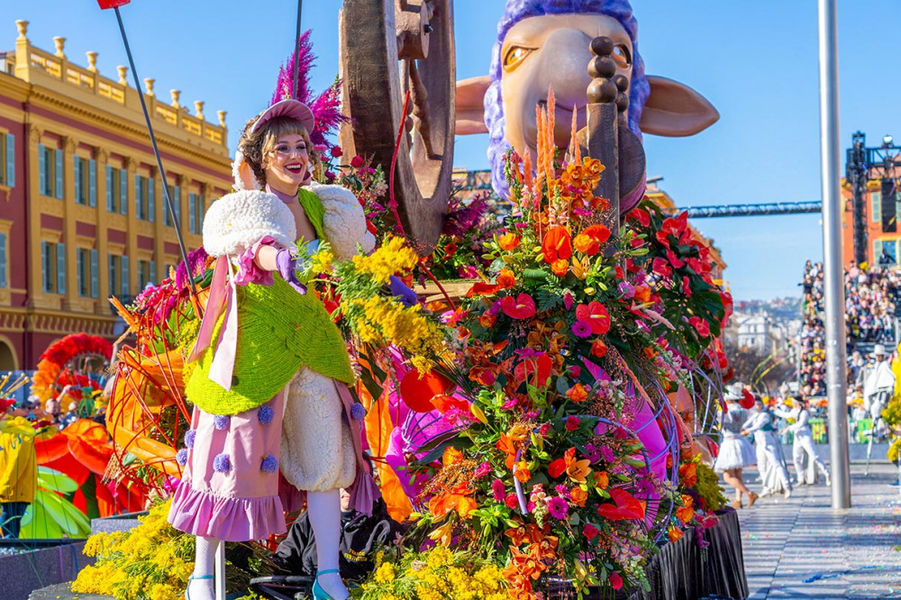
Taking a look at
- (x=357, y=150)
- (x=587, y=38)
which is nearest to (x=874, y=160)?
(x=587, y=38)

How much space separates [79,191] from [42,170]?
7.60 ft

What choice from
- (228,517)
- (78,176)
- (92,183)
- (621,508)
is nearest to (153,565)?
(228,517)

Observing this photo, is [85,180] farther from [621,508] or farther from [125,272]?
[621,508]

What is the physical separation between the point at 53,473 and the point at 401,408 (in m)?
4.18

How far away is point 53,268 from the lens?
1416 inches

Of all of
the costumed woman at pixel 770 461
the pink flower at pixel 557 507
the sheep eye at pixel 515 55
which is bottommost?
the costumed woman at pixel 770 461

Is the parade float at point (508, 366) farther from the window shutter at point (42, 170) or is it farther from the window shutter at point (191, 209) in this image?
the window shutter at point (191, 209)

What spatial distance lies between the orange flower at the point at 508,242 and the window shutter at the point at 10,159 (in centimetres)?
3164

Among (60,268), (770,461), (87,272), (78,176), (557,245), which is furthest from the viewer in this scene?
(87,272)

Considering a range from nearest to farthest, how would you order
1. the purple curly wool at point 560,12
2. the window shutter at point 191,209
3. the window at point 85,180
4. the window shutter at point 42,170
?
the purple curly wool at point 560,12
the window shutter at point 42,170
the window at point 85,180
the window shutter at point 191,209

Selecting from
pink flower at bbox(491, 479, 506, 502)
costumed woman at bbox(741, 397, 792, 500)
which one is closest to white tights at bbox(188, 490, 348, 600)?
pink flower at bbox(491, 479, 506, 502)

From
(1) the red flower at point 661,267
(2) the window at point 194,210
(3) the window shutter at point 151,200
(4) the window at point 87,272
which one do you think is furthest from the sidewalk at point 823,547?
(3) the window shutter at point 151,200

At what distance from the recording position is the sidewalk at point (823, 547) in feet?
21.3

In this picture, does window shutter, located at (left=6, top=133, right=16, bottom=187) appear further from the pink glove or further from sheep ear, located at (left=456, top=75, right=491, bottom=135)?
the pink glove
